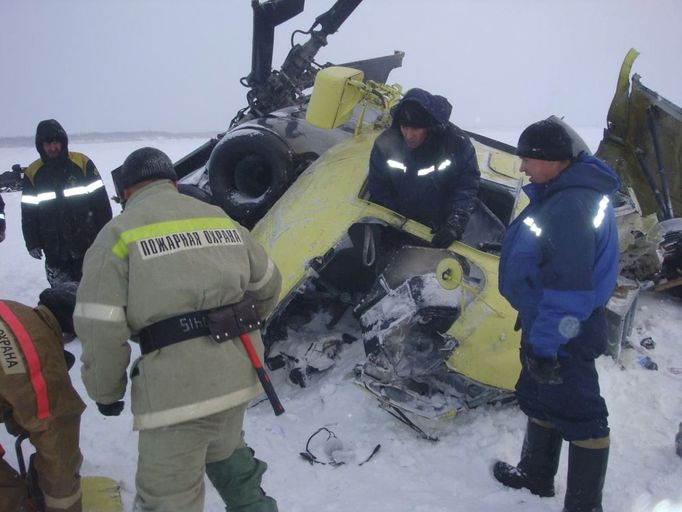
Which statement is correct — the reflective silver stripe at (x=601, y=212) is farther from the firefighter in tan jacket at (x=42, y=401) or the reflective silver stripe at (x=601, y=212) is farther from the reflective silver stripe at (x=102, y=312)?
the firefighter in tan jacket at (x=42, y=401)

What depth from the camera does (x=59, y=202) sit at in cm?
454

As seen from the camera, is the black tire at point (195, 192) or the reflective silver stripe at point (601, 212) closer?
the reflective silver stripe at point (601, 212)

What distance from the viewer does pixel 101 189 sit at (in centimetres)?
468

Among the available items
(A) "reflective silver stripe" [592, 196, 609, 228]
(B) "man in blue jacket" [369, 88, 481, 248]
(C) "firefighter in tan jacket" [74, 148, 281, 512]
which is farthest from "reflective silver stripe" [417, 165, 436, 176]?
(C) "firefighter in tan jacket" [74, 148, 281, 512]

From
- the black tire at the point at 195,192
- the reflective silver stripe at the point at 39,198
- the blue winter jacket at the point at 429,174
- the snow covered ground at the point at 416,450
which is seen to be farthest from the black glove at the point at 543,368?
the reflective silver stripe at the point at 39,198

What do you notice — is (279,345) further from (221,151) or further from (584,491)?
(584,491)

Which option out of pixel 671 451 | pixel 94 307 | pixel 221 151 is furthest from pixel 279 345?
pixel 671 451

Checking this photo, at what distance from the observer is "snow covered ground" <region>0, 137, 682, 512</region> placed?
9.36 ft

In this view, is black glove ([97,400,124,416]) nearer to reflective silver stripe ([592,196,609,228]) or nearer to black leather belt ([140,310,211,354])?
black leather belt ([140,310,211,354])

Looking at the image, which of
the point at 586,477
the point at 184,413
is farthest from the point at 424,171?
the point at 184,413

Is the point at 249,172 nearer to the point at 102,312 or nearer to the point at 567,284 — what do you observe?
the point at 102,312

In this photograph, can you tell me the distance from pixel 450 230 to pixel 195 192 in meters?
2.65

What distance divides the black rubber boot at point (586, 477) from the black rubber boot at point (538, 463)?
0.21 meters

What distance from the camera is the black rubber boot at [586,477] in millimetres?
2500
